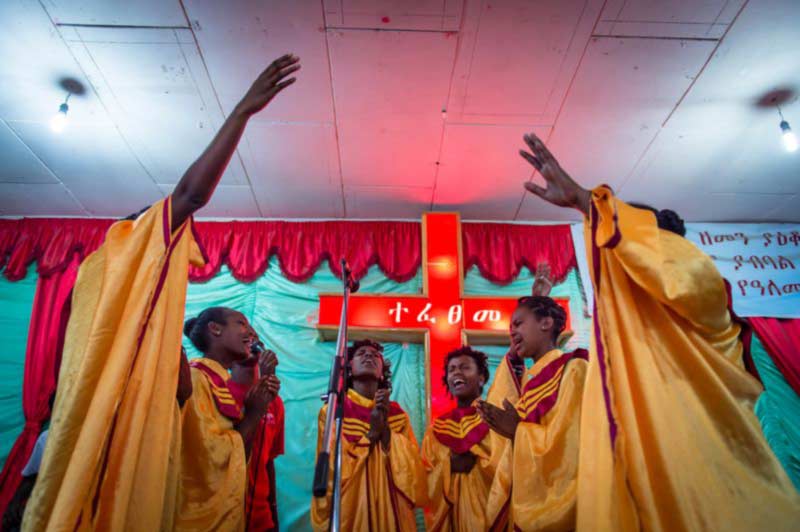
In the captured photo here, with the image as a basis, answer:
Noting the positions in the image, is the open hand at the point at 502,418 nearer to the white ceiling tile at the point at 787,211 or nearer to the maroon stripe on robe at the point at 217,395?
the maroon stripe on robe at the point at 217,395

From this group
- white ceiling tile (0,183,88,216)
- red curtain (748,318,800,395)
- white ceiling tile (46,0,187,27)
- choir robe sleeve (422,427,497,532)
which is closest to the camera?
choir robe sleeve (422,427,497,532)

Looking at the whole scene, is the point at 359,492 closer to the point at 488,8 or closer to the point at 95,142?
the point at 488,8

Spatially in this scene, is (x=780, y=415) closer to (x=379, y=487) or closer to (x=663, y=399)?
(x=379, y=487)

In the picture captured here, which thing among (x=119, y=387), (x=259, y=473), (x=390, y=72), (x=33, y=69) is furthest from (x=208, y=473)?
(x=33, y=69)

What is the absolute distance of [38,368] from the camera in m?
4.21

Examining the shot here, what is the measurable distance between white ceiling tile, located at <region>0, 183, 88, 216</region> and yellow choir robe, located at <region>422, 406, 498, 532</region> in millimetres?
4364

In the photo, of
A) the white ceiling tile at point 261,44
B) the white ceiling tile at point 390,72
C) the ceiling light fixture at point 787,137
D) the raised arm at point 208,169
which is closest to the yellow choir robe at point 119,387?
the raised arm at point 208,169

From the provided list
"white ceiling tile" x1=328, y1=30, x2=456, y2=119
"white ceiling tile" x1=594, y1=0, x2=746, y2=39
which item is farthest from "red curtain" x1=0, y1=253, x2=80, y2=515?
"white ceiling tile" x1=594, y1=0, x2=746, y2=39

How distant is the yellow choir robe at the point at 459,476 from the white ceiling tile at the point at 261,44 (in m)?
2.58

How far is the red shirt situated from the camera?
254 cm

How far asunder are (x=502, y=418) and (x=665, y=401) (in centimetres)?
95

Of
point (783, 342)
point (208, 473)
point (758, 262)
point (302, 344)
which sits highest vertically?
point (758, 262)

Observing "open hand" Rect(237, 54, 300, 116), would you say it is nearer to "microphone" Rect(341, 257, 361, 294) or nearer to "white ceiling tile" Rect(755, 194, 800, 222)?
"microphone" Rect(341, 257, 361, 294)

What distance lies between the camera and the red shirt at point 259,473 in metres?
2.54
